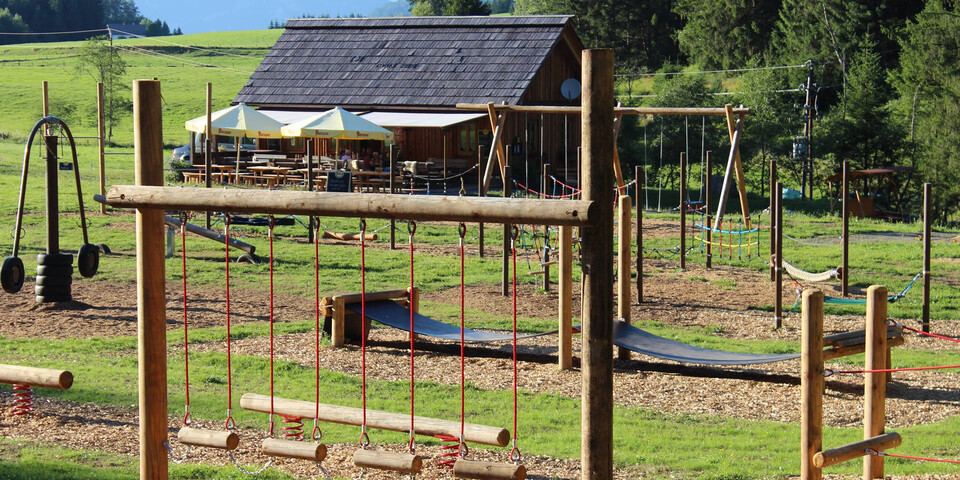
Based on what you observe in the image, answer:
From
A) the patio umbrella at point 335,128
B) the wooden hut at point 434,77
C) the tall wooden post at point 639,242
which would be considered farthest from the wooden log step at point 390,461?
the wooden hut at point 434,77

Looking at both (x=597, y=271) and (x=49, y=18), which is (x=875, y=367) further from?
(x=49, y=18)

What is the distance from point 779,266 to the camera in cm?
1316

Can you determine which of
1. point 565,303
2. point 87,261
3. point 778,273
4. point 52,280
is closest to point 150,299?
point 565,303

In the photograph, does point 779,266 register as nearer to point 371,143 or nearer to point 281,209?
point 281,209

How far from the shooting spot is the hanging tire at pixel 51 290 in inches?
552

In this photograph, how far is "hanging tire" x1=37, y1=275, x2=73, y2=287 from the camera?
1397 centimetres

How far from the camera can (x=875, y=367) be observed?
6.92m

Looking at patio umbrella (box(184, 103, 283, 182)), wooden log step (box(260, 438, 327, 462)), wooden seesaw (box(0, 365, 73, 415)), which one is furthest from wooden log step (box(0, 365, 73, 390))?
patio umbrella (box(184, 103, 283, 182))

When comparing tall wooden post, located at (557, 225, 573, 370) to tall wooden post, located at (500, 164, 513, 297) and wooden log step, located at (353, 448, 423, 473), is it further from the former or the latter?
wooden log step, located at (353, 448, 423, 473)

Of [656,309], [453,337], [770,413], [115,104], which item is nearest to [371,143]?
[115,104]

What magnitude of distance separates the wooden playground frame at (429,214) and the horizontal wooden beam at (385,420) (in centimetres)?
77

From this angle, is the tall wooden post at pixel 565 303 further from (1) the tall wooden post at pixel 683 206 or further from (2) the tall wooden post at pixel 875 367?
(1) the tall wooden post at pixel 683 206

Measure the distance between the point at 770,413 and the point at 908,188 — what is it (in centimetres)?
3074

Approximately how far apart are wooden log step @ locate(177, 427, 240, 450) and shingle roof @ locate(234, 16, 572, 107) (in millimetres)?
28096
